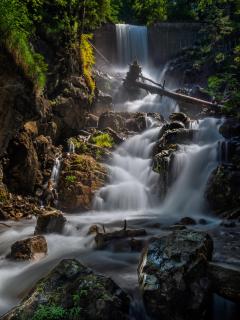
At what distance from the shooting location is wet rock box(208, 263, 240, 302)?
494 cm

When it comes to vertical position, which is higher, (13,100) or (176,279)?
(13,100)

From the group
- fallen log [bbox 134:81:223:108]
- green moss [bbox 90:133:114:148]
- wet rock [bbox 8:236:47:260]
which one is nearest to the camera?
wet rock [bbox 8:236:47:260]

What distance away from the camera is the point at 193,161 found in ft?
47.6

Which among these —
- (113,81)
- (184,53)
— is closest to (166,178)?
(113,81)

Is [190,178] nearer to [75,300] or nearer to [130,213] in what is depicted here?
[130,213]

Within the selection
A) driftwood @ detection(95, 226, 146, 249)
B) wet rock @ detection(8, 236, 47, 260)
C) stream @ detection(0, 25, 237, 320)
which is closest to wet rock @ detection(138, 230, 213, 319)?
stream @ detection(0, 25, 237, 320)

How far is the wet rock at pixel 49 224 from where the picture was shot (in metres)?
9.20

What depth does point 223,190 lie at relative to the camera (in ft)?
39.6

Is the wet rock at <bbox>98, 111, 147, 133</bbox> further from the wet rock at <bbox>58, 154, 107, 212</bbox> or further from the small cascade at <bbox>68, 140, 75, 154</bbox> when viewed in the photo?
the wet rock at <bbox>58, 154, 107, 212</bbox>

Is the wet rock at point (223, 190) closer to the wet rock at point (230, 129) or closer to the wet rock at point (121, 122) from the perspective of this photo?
the wet rock at point (230, 129)

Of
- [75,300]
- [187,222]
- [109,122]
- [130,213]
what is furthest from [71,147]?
[75,300]

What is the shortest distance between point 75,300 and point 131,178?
11.1 m

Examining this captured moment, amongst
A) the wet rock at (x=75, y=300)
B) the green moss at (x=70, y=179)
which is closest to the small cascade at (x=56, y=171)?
the green moss at (x=70, y=179)

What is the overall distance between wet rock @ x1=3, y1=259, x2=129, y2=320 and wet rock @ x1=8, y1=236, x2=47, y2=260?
7.47 ft
